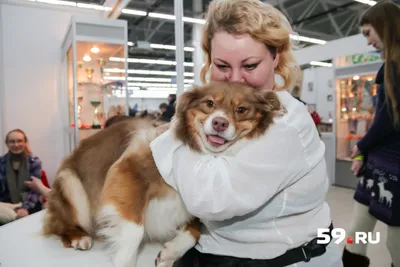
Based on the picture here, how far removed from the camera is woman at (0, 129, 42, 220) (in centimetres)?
407

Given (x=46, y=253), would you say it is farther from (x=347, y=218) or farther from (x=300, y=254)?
(x=347, y=218)

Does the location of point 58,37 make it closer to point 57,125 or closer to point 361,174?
point 57,125

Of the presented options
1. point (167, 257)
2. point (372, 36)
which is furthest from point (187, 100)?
point (372, 36)

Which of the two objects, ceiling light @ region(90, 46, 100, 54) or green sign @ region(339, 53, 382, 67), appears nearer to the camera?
ceiling light @ region(90, 46, 100, 54)

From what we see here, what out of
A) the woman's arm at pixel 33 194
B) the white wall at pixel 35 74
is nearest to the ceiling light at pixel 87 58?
the white wall at pixel 35 74

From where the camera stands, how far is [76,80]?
5.91 meters

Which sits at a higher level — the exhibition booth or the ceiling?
the ceiling

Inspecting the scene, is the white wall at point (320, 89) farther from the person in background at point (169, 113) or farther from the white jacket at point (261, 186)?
the white jacket at point (261, 186)

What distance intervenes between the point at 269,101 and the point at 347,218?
4336 mm

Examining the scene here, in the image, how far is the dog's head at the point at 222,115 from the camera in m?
1.25

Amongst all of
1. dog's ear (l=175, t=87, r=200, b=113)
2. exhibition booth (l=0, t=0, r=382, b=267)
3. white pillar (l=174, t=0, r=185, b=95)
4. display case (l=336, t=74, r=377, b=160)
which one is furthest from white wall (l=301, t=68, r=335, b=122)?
dog's ear (l=175, t=87, r=200, b=113)

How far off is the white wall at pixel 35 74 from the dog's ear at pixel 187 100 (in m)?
6.45

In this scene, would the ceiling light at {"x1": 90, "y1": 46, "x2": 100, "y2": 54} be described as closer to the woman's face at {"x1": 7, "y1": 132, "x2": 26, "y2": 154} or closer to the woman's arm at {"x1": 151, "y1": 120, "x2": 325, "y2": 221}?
the woman's face at {"x1": 7, "y1": 132, "x2": 26, "y2": 154}

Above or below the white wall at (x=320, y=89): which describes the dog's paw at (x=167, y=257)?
below
